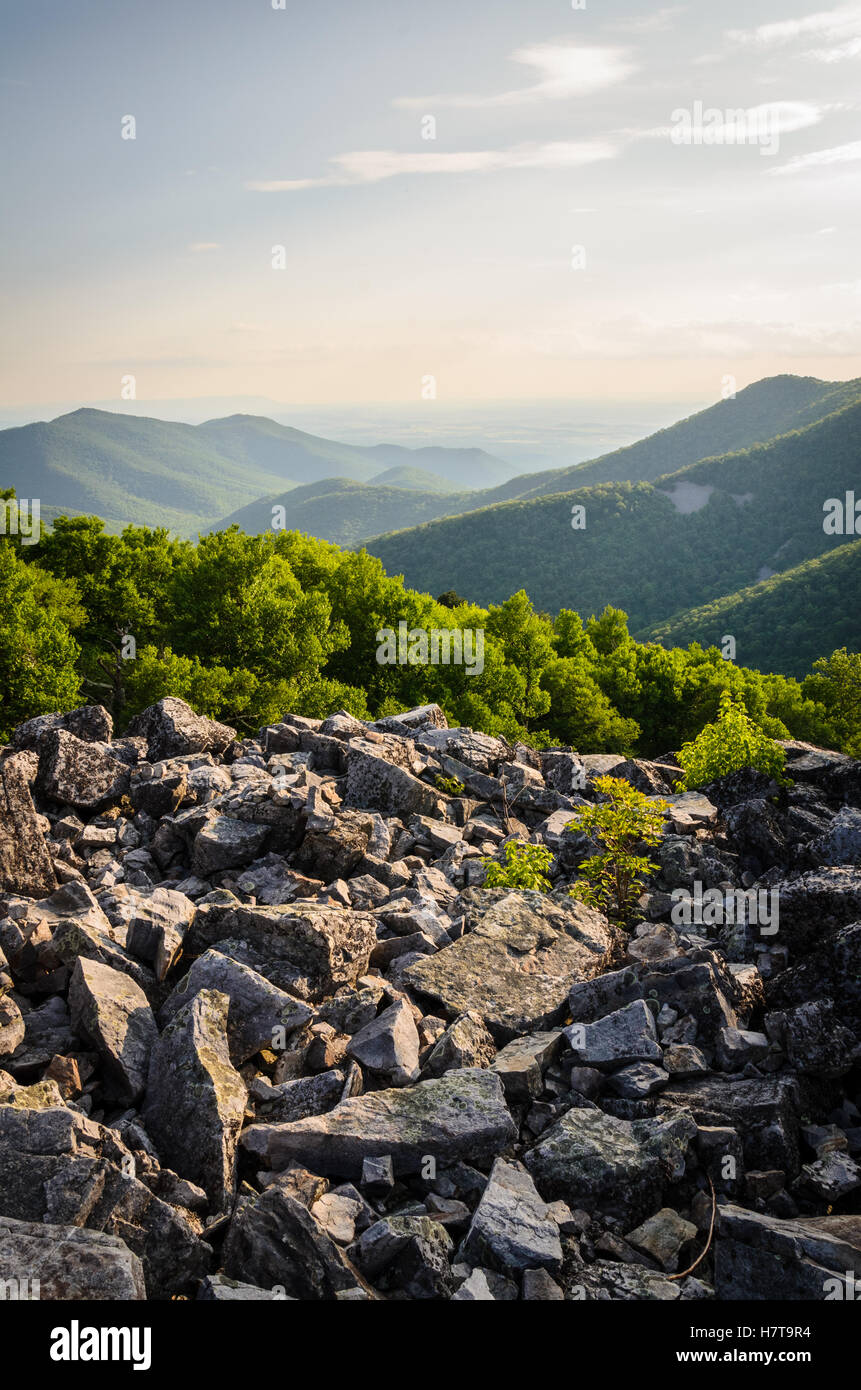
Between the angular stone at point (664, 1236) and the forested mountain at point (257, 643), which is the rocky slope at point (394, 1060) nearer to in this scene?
the angular stone at point (664, 1236)

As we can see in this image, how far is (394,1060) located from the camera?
8461 mm

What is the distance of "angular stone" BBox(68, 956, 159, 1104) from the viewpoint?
8.05 meters

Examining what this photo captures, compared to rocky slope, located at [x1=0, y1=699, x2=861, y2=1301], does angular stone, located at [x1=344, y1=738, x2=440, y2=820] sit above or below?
above

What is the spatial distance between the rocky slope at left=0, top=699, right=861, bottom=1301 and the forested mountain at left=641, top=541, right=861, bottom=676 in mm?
100958

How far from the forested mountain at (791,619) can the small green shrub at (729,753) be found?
94094mm

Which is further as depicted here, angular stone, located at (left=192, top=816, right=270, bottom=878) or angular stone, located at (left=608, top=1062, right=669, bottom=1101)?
angular stone, located at (left=192, top=816, right=270, bottom=878)

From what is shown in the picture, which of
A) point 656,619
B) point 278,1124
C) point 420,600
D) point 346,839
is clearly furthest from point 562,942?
point 656,619

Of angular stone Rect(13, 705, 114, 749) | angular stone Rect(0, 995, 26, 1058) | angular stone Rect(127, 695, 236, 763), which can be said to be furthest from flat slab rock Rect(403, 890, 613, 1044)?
angular stone Rect(13, 705, 114, 749)

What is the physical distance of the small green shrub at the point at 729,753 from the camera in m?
16.2

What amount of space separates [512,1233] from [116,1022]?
4355mm

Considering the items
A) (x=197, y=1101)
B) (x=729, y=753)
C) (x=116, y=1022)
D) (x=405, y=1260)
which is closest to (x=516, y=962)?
(x=405, y=1260)

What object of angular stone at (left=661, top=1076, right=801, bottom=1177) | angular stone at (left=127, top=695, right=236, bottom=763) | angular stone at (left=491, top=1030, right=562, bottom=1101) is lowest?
angular stone at (left=661, top=1076, right=801, bottom=1177)

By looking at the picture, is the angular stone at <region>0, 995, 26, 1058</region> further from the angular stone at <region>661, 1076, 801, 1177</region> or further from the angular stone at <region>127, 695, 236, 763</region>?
the angular stone at <region>127, 695, 236, 763</region>

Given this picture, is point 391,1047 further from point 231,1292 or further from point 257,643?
point 257,643
